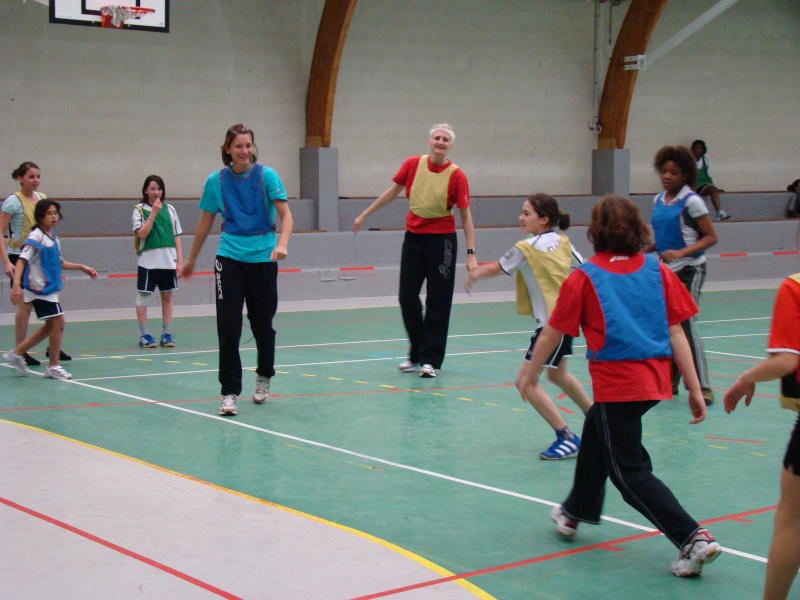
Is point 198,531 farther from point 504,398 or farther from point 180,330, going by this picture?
point 180,330

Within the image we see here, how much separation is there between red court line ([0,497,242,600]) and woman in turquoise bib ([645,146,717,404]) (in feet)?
14.9

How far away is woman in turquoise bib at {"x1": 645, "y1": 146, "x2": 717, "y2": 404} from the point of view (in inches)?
303

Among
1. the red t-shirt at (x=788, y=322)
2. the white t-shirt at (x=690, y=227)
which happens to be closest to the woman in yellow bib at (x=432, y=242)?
A: the white t-shirt at (x=690, y=227)

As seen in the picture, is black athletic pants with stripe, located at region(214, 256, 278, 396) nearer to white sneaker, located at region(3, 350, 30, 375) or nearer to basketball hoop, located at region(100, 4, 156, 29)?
white sneaker, located at region(3, 350, 30, 375)

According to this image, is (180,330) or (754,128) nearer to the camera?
(180,330)

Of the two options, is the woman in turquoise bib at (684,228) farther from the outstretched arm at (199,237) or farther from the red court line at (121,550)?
the red court line at (121,550)

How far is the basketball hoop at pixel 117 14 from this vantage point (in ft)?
43.5

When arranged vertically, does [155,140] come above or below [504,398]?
above

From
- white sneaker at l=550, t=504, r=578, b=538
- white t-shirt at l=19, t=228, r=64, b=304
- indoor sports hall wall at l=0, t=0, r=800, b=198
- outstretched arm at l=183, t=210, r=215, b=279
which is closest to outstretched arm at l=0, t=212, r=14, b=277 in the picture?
white t-shirt at l=19, t=228, r=64, b=304

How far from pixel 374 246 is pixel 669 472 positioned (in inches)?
462

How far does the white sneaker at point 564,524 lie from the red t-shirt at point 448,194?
14.7 ft

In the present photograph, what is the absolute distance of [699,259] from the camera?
7910 millimetres

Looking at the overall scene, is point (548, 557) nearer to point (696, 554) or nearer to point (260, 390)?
point (696, 554)

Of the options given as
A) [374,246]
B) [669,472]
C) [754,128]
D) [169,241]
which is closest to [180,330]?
[169,241]
